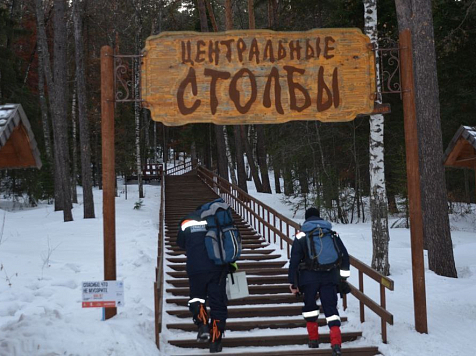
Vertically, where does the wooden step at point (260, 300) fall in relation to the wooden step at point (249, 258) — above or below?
below

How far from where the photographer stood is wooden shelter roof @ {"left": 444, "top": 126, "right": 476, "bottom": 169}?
8.29m

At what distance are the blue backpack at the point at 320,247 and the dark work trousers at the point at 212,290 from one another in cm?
114

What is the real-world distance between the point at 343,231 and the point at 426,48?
7.43 meters

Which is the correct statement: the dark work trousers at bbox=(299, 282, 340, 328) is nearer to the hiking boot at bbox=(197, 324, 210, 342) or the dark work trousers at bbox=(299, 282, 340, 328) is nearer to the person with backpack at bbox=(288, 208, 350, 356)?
the person with backpack at bbox=(288, 208, 350, 356)

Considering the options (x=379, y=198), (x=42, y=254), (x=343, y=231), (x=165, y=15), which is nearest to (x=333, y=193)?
(x=343, y=231)

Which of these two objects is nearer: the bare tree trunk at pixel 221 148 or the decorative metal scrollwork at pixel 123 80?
the decorative metal scrollwork at pixel 123 80

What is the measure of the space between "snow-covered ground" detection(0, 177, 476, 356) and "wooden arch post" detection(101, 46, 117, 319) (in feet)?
2.63

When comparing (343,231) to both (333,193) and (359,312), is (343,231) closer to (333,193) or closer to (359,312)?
(333,193)

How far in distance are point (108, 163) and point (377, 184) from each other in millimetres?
6242

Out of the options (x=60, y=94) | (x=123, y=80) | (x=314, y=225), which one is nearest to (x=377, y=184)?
(x=314, y=225)

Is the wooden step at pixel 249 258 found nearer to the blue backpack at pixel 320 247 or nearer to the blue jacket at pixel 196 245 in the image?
the blue jacket at pixel 196 245

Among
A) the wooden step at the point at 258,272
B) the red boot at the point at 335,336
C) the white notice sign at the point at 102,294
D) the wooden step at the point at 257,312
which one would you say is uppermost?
the white notice sign at the point at 102,294

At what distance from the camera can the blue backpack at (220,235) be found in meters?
6.76

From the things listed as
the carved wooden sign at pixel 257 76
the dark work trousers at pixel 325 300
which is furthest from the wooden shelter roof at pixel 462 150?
the dark work trousers at pixel 325 300
